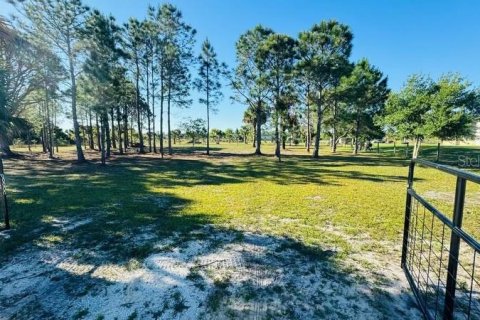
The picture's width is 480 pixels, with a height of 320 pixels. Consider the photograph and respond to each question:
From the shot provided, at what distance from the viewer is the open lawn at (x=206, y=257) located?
2531 millimetres

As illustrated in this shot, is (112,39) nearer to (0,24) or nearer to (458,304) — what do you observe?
(0,24)

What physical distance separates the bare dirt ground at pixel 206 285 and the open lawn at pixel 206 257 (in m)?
0.01

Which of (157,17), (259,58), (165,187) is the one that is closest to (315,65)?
(259,58)

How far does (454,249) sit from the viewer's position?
192 centimetres

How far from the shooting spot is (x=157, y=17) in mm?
19609

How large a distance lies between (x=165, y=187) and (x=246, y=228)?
5.11 metres

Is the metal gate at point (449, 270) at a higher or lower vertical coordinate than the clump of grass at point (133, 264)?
higher

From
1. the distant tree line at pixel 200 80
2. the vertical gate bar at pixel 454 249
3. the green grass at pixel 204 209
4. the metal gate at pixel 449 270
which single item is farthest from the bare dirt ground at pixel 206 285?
the distant tree line at pixel 200 80

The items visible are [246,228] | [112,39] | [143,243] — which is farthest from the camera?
[112,39]

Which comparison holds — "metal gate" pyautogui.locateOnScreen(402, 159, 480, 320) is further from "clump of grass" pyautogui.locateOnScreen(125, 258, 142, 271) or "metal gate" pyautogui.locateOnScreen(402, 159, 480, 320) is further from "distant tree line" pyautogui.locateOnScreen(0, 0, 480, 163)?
"distant tree line" pyautogui.locateOnScreen(0, 0, 480, 163)

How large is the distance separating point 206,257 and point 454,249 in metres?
2.82

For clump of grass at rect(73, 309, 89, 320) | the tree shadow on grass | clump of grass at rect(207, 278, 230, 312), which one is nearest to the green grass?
the tree shadow on grass

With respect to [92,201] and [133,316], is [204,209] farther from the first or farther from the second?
[133,316]

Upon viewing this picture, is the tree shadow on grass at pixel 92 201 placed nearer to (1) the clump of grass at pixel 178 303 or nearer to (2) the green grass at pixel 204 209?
(2) the green grass at pixel 204 209
